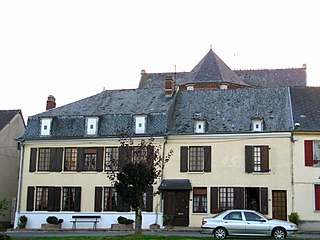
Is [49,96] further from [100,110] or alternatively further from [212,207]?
[212,207]

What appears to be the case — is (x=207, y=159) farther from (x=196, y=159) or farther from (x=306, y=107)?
(x=306, y=107)

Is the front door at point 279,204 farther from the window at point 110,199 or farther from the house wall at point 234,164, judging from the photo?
the window at point 110,199

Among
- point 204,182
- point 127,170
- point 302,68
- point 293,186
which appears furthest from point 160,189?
point 302,68

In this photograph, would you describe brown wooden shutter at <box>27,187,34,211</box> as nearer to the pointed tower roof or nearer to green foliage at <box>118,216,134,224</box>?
green foliage at <box>118,216,134,224</box>

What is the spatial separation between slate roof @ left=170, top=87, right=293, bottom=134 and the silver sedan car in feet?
31.5

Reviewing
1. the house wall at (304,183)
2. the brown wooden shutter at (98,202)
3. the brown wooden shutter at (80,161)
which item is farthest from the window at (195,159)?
the brown wooden shutter at (80,161)

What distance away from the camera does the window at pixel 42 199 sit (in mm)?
34706

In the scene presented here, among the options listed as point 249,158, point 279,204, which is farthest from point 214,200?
point 279,204

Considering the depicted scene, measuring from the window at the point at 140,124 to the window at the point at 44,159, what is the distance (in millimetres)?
6236

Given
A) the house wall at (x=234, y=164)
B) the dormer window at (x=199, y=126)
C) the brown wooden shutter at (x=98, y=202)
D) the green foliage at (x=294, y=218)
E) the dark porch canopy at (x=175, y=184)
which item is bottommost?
the green foliage at (x=294, y=218)

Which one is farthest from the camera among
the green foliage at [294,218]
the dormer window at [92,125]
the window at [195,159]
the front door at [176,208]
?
the dormer window at [92,125]

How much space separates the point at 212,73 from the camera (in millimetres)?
47844

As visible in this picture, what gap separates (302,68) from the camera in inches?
2009

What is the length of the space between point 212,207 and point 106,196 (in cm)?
682
